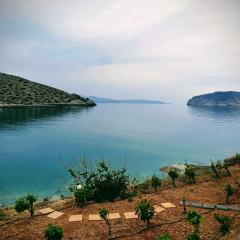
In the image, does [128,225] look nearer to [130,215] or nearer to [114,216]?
[130,215]

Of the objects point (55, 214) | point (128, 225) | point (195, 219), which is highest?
point (195, 219)

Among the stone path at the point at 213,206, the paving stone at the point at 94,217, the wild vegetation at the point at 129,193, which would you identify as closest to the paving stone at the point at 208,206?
the stone path at the point at 213,206

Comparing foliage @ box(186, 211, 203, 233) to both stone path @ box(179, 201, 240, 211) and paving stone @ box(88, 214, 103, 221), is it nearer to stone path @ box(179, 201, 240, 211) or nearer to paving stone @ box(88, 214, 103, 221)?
stone path @ box(179, 201, 240, 211)

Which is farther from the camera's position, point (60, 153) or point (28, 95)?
point (28, 95)

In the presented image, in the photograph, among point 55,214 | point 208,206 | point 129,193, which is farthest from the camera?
point 129,193

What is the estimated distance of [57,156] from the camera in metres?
44.2

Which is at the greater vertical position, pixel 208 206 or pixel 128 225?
pixel 208 206

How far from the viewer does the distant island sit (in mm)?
143250

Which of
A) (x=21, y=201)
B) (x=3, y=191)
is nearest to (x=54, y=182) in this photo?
(x=3, y=191)

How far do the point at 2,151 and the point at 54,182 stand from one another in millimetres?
19224

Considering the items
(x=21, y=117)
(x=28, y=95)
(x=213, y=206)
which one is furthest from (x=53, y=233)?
(x=28, y=95)

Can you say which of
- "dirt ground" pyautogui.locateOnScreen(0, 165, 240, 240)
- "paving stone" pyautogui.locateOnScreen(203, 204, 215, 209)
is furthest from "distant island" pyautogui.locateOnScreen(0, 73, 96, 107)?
"paving stone" pyautogui.locateOnScreen(203, 204, 215, 209)

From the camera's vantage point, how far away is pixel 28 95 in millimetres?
156500

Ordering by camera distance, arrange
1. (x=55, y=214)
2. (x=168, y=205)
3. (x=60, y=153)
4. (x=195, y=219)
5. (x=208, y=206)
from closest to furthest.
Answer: (x=195, y=219), (x=55, y=214), (x=208, y=206), (x=168, y=205), (x=60, y=153)
